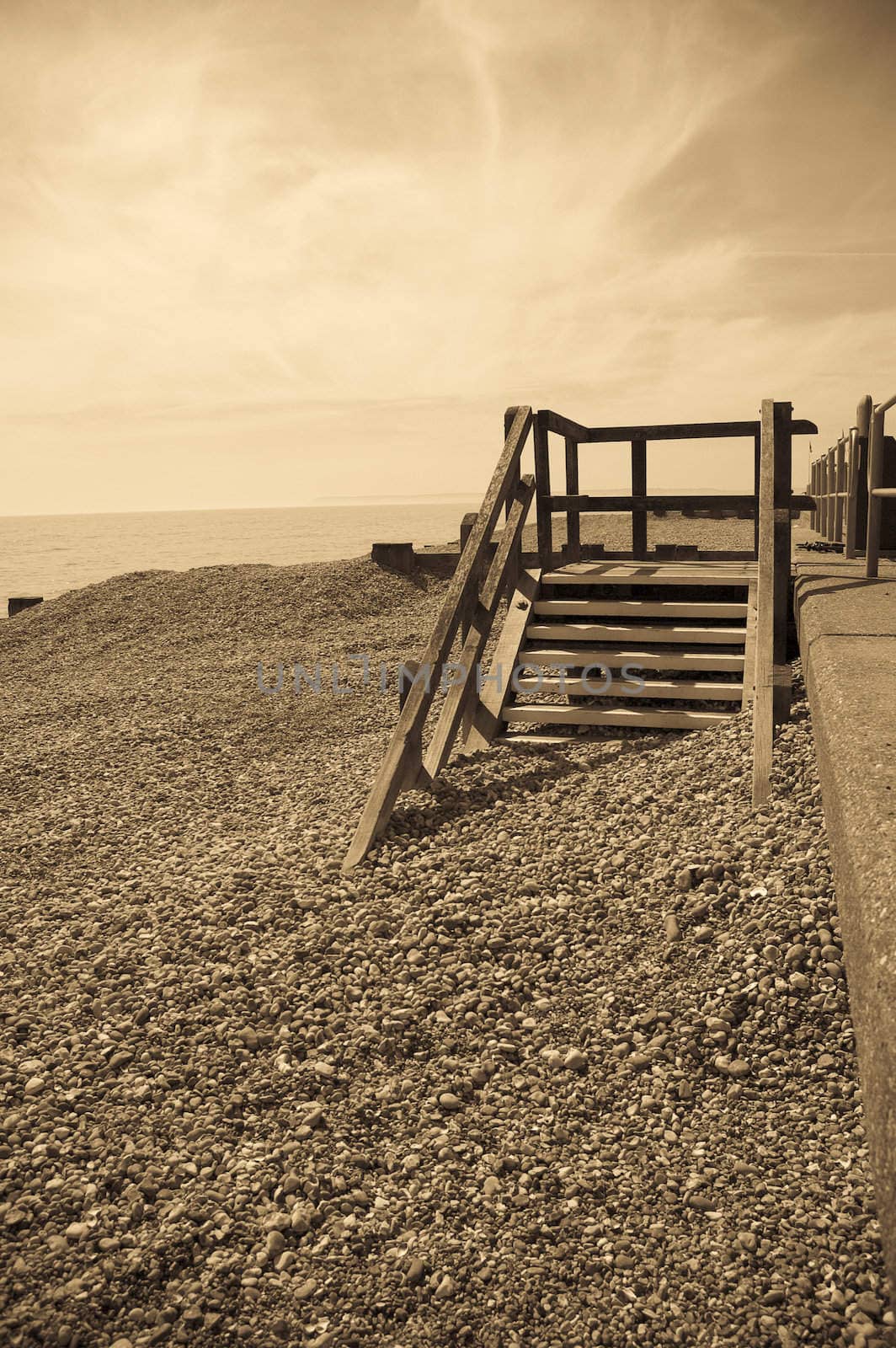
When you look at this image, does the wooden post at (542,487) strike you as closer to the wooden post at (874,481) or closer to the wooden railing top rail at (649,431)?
the wooden railing top rail at (649,431)

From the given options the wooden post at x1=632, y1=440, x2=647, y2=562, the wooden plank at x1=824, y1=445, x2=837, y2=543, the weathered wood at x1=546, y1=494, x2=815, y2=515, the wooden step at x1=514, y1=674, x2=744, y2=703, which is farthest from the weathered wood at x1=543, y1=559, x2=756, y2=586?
the wooden plank at x1=824, y1=445, x2=837, y2=543

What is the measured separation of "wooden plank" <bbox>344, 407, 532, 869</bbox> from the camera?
4.90 m

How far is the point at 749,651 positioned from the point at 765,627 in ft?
2.45

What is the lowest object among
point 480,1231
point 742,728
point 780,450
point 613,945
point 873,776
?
point 480,1231

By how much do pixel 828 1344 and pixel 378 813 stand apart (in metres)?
3.14

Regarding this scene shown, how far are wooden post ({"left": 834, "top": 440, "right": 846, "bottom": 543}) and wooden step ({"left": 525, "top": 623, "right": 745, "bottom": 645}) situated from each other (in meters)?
7.66

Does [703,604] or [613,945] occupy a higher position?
[703,604]

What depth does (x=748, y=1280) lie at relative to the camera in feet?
7.71

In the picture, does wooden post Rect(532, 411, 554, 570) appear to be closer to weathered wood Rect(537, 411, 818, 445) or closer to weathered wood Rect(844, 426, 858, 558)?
weathered wood Rect(537, 411, 818, 445)

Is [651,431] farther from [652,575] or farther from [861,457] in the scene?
[861,457]

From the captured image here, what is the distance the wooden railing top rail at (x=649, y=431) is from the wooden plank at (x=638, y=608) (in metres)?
1.42

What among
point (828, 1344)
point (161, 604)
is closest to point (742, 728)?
point (828, 1344)

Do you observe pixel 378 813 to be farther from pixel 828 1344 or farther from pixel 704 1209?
pixel 828 1344

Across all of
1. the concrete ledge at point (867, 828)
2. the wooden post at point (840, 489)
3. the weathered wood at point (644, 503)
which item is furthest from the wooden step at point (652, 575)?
the wooden post at point (840, 489)
